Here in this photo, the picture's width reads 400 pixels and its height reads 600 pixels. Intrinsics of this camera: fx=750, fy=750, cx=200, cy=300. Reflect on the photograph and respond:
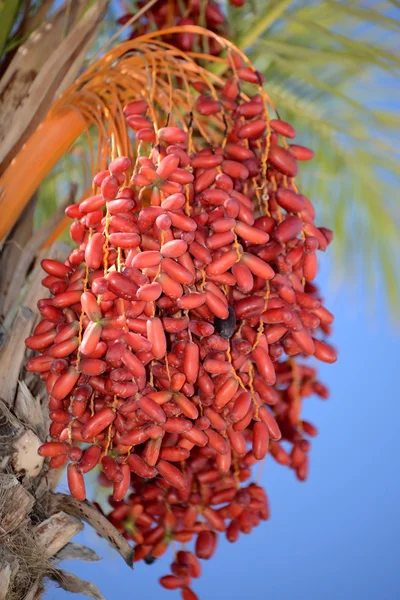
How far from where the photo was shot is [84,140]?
150 centimetres

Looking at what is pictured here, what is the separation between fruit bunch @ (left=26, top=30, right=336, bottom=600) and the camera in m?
0.80

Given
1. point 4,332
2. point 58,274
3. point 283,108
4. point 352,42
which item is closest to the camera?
point 58,274

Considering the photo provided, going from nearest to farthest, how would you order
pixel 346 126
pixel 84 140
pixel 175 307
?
pixel 175 307
pixel 84 140
pixel 346 126

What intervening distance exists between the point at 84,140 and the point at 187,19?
0.38 meters

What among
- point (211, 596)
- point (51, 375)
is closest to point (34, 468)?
point (51, 375)

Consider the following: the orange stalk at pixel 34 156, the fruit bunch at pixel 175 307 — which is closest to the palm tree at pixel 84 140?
the orange stalk at pixel 34 156

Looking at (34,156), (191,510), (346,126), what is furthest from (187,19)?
(191,510)

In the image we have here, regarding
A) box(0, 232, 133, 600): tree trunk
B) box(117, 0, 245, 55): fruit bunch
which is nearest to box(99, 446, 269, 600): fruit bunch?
box(0, 232, 133, 600): tree trunk

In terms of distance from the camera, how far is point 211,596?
7.00 ft

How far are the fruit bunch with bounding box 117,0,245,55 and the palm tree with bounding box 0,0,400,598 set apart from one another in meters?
0.03

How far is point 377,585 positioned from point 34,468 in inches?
59.7

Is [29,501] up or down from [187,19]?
down

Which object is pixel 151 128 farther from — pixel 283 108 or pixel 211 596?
pixel 211 596

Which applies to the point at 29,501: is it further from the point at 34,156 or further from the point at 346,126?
the point at 346,126
